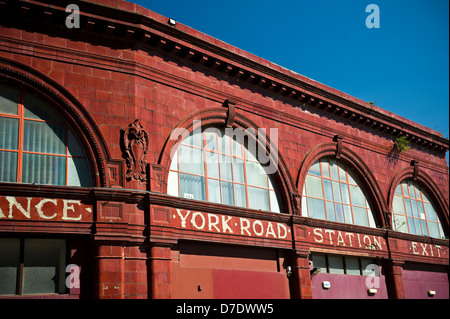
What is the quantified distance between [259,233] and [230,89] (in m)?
5.41

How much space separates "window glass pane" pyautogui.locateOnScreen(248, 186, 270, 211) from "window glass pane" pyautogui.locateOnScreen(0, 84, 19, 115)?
8.50 metres

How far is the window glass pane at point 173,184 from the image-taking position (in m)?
17.0

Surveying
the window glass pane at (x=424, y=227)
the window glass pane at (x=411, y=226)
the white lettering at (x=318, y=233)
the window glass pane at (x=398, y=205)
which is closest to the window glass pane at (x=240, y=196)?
the white lettering at (x=318, y=233)

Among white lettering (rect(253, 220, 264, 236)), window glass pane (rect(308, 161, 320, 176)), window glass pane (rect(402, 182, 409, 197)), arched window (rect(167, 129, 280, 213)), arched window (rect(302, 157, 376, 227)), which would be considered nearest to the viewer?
arched window (rect(167, 129, 280, 213))

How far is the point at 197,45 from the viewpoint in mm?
18516

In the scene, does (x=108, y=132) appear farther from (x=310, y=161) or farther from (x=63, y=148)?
(x=310, y=161)

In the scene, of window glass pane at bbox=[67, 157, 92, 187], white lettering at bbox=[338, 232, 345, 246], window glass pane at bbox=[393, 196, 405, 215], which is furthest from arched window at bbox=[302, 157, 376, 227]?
window glass pane at bbox=[67, 157, 92, 187]

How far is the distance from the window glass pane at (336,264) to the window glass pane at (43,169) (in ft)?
36.5

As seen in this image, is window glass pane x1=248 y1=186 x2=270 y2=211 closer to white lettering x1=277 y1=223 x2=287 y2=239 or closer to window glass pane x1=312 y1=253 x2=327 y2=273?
A: white lettering x1=277 y1=223 x2=287 y2=239

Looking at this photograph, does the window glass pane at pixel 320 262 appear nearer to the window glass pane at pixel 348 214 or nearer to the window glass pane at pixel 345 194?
the window glass pane at pixel 348 214

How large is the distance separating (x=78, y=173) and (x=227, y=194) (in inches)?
214

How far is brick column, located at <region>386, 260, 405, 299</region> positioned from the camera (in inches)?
890

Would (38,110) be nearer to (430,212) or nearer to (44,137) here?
(44,137)
